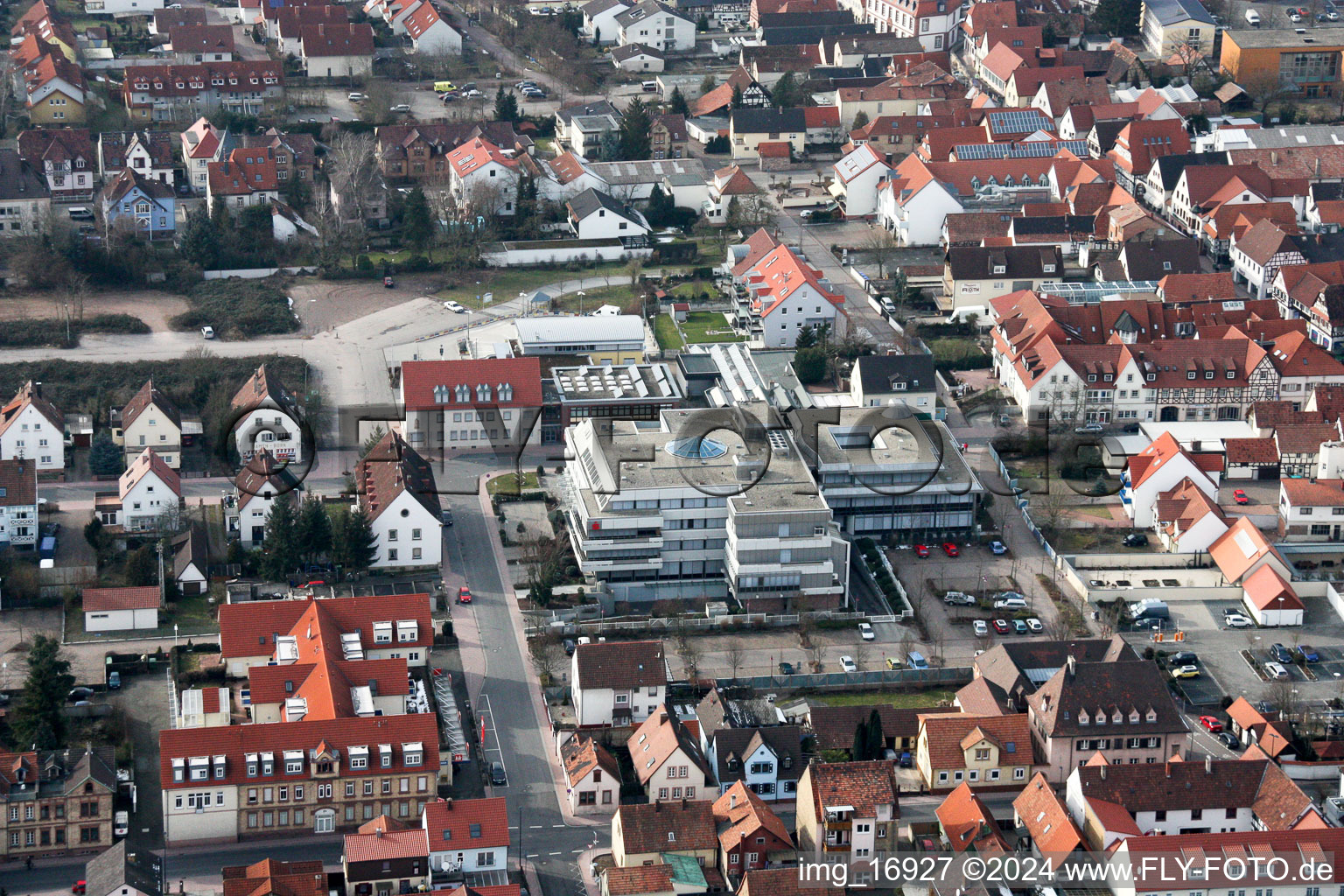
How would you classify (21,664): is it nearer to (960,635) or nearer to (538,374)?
(538,374)

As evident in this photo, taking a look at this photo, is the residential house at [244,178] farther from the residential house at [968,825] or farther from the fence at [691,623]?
the residential house at [968,825]

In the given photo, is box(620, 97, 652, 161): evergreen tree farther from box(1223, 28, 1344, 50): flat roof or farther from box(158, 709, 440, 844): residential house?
box(158, 709, 440, 844): residential house

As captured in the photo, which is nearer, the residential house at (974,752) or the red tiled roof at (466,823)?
the red tiled roof at (466,823)

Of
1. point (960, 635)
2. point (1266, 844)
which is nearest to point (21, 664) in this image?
point (960, 635)

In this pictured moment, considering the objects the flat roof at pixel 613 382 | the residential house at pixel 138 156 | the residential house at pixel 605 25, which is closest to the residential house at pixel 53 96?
the residential house at pixel 138 156

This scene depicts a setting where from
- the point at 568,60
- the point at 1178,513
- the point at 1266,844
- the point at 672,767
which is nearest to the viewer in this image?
the point at 1266,844

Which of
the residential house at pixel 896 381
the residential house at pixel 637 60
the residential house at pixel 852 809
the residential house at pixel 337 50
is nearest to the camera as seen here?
the residential house at pixel 852 809
